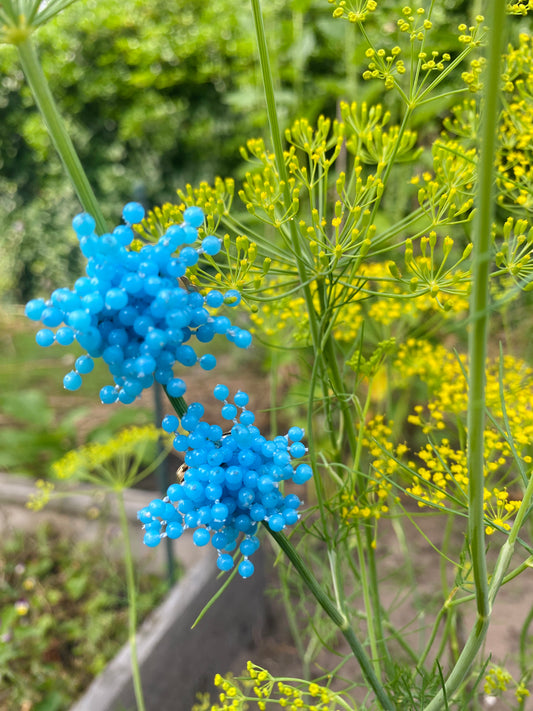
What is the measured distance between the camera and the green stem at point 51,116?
30 centimetres

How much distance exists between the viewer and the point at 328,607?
408 millimetres

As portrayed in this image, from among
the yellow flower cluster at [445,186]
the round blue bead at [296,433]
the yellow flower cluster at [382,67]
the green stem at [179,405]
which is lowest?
the round blue bead at [296,433]

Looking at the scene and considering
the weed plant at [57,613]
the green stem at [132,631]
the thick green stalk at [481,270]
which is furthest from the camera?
the weed plant at [57,613]

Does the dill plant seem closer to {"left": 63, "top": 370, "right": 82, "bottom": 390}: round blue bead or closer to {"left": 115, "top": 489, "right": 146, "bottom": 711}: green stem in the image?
{"left": 63, "top": 370, "right": 82, "bottom": 390}: round blue bead

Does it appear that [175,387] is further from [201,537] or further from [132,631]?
[132,631]

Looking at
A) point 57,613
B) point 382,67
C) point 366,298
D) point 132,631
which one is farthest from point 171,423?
point 57,613

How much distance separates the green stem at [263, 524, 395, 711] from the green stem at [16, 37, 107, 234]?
10.1 inches

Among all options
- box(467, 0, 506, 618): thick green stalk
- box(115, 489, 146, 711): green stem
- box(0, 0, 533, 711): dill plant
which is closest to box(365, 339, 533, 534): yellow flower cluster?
box(0, 0, 533, 711): dill plant

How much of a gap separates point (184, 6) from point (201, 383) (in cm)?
170

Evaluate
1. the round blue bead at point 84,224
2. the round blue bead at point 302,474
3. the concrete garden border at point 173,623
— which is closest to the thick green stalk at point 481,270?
the round blue bead at point 302,474

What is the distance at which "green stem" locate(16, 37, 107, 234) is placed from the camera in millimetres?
297

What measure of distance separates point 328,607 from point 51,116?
1.27ft

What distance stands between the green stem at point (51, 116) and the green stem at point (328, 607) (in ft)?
0.84

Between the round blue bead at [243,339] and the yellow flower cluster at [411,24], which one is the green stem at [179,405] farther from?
the yellow flower cluster at [411,24]
